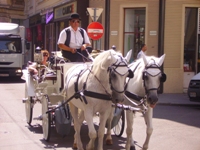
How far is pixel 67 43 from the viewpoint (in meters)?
8.48

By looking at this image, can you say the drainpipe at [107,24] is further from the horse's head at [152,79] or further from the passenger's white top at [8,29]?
the horse's head at [152,79]

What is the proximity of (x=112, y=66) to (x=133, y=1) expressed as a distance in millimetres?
13208

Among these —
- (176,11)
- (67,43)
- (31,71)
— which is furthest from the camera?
(176,11)

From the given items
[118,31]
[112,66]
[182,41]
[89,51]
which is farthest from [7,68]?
[112,66]

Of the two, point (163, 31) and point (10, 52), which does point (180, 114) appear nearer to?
point (163, 31)

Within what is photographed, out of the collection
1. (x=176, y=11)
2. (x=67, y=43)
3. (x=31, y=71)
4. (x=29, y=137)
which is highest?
(x=176, y=11)

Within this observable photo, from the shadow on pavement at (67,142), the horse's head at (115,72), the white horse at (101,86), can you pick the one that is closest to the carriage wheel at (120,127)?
the shadow on pavement at (67,142)

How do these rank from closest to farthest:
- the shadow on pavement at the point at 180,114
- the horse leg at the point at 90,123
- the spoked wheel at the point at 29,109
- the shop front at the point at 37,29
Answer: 1. the horse leg at the point at 90,123
2. the spoked wheel at the point at 29,109
3. the shadow on pavement at the point at 180,114
4. the shop front at the point at 37,29

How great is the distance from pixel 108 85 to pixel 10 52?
17.5 meters

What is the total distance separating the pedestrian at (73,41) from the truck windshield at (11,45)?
1485 centimetres

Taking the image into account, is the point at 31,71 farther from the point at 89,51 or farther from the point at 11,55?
the point at 11,55

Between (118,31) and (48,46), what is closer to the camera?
(118,31)

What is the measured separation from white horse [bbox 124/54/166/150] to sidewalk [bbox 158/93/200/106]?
8124 mm

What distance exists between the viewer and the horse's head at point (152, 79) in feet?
21.1
